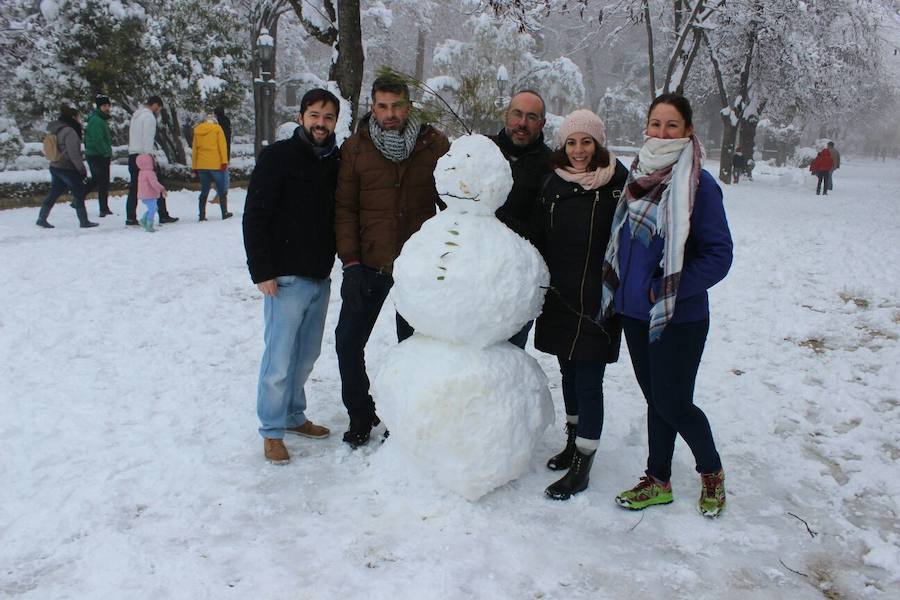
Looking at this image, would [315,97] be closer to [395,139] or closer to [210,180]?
[395,139]

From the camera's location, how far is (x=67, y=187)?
31.8 ft

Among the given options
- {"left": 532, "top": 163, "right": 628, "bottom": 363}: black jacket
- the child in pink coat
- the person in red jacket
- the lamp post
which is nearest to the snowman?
{"left": 532, "top": 163, "right": 628, "bottom": 363}: black jacket

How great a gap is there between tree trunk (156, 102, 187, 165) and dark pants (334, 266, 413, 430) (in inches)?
607

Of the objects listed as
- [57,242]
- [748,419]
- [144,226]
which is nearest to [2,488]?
[748,419]

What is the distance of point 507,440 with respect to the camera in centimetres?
299

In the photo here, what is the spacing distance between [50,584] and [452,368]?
1.82 metres

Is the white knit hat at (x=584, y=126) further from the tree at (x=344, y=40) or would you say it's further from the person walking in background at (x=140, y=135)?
the person walking in background at (x=140, y=135)

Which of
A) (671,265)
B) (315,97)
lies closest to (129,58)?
(315,97)

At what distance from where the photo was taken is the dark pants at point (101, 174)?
10.4 m

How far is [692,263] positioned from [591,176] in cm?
63

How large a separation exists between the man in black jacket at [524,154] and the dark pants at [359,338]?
2.53 ft

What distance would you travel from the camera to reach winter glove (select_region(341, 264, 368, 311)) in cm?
339

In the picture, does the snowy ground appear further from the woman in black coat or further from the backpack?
the backpack

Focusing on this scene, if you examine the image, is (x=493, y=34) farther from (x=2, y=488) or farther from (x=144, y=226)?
(x=2, y=488)
